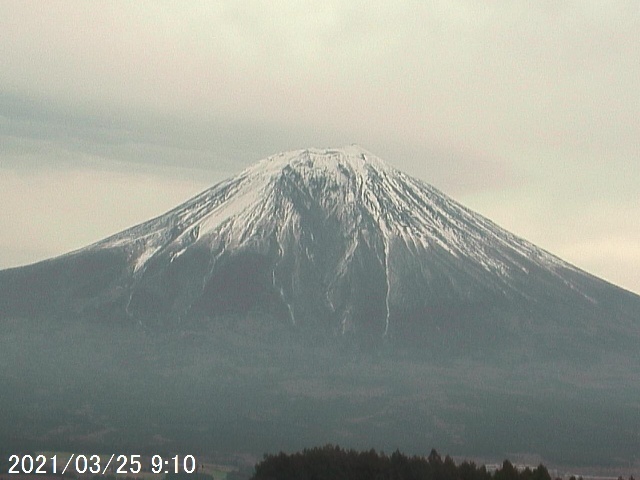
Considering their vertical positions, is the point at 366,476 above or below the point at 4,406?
below

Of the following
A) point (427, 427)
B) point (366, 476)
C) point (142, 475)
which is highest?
point (427, 427)

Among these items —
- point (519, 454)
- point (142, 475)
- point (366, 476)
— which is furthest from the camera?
point (519, 454)

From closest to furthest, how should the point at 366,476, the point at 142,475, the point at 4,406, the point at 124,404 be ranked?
the point at 366,476 → the point at 142,475 → the point at 4,406 → the point at 124,404

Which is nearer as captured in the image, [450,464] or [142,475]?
[450,464]

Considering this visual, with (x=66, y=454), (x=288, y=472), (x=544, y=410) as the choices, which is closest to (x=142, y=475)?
(x=66, y=454)

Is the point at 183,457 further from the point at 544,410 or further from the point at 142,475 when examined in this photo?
the point at 544,410

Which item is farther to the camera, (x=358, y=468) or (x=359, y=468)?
(x=359, y=468)

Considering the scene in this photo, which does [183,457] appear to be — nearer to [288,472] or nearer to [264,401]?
[264,401]
